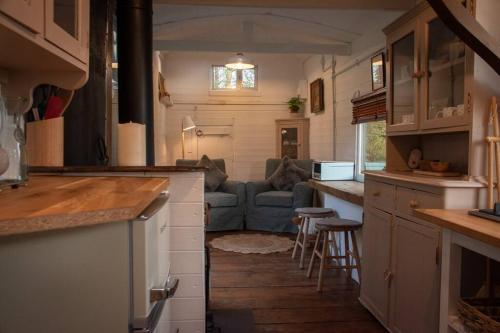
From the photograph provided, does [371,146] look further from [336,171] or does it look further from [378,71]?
[378,71]

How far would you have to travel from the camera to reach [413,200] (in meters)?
1.98

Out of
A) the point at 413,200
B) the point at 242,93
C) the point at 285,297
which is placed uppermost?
the point at 242,93

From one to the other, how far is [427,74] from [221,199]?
11.4 feet

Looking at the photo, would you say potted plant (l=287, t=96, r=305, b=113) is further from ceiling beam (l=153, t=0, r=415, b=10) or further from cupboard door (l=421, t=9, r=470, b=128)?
cupboard door (l=421, t=9, r=470, b=128)

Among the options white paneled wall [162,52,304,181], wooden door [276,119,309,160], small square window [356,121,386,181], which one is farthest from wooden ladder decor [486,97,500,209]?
white paneled wall [162,52,304,181]

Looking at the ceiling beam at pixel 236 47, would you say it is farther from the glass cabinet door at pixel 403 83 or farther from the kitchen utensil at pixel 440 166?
the kitchen utensil at pixel 440 166

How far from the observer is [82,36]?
1.28 metres

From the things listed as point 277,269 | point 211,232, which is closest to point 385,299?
point 277,269

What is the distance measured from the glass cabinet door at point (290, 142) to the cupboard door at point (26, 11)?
552cm

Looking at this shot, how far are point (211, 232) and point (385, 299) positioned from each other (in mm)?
3103

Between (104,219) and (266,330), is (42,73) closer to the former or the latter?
(104,219)

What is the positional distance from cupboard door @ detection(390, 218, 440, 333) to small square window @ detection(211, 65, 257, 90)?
4844 millimetres

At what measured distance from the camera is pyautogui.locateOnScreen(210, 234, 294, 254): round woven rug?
13.9 ft

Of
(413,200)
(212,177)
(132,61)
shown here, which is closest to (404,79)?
(413,200)
